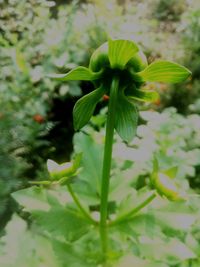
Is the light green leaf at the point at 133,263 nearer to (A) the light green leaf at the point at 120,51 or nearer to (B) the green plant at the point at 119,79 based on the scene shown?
(B) the green plant at the point at 119,79

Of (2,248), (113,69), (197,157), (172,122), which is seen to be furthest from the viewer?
(172,122)

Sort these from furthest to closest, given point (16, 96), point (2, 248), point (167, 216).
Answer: point (16, 96) → point (2, 248) → point (167, 216)

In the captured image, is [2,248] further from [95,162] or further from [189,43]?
[189,43]

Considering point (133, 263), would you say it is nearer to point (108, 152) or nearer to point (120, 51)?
point (108, 152)

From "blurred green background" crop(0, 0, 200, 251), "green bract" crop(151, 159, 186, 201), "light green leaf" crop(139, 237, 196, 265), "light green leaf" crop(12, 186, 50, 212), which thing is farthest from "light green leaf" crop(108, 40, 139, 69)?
"blurred green background" crop(0, 0, 200, 251)

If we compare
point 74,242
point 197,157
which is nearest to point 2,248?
point 74,242

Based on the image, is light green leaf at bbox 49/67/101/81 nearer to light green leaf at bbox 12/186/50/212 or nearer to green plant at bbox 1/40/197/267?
green plant at bbox 1/40/197/267
